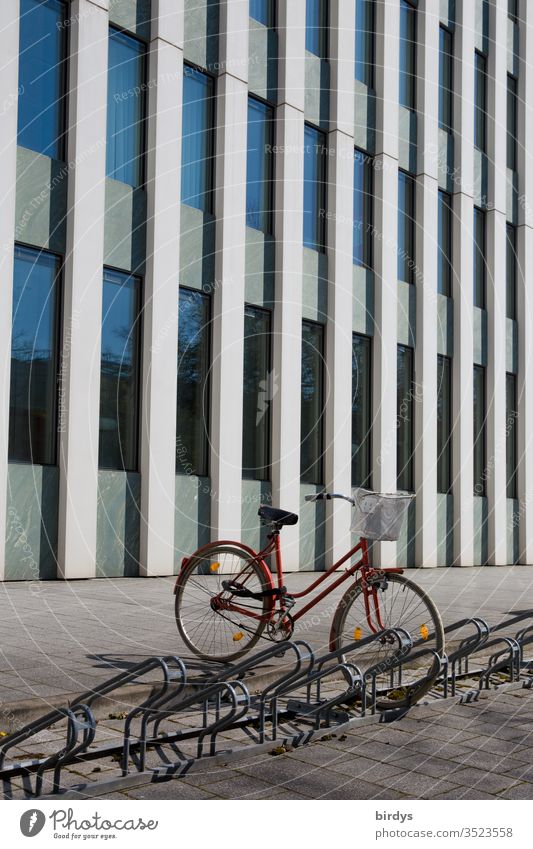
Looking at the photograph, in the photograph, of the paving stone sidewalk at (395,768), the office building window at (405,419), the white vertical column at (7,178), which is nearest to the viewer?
the paving stone sidewalk at (395,768)

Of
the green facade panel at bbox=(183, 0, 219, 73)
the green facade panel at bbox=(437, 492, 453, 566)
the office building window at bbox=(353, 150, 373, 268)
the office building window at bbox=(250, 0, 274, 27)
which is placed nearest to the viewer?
the green facade panel at bbox=(183, 0, 219, 73)

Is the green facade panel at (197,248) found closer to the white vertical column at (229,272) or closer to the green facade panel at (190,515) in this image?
the white vertical column at (229,272)

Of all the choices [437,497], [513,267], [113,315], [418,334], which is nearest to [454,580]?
[437,497]

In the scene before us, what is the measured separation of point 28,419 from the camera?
13.7 meters

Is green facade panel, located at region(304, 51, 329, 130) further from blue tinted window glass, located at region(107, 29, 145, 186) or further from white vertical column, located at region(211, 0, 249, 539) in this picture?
blue tinted window glass, located at region(107, 29, 145, 186)

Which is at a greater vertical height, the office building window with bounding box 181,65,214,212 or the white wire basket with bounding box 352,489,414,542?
the office building window with bounding box 181,65,214,212

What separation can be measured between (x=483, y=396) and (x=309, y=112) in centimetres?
866

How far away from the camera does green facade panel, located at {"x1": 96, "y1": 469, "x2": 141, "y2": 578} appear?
14414mm

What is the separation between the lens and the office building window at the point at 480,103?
2430cm

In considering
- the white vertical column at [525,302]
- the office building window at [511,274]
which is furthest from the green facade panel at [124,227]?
the white vertical column at [525,302]

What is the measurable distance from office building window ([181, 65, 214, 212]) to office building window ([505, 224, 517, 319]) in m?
10.9

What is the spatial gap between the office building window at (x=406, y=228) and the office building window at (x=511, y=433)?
504 centimetres

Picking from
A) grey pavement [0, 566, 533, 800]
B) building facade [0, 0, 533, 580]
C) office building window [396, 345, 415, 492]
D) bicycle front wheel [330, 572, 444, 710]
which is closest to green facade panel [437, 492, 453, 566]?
building facade [0, 0, 533, 580]

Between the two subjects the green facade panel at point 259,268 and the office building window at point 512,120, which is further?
the office building window at point 512,120
